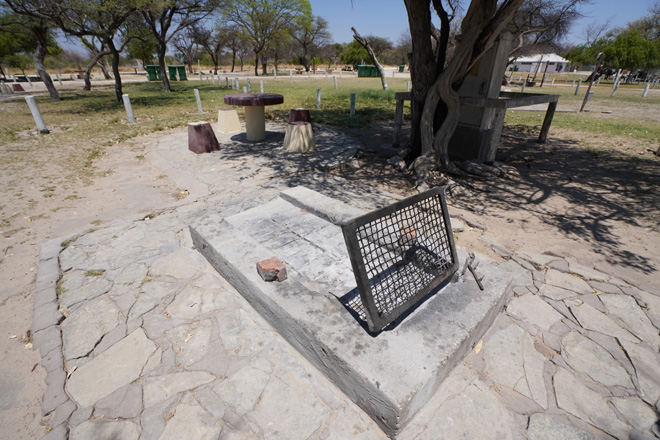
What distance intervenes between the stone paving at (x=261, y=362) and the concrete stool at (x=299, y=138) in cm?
420

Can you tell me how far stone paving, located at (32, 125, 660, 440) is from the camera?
71.5 inches

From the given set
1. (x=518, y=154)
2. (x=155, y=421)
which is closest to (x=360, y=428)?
(x=155, y=421)

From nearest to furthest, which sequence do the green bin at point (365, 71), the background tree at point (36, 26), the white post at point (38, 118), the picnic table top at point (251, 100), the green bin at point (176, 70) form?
the picnic table top at point (251, 100)
the white post at point (38, 118)
the background tree at point (36, 26)
the green bin at point (176, 70)
the green bin at point (365, 71)

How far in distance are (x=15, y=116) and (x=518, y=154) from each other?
15.8 meters

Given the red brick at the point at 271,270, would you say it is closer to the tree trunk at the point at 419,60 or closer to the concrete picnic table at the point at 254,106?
the tree trunk at the point at 419,60

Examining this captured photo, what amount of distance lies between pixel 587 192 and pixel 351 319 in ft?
17.8

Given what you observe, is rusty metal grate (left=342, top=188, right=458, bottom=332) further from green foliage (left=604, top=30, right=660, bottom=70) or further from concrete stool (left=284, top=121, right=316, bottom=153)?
green foliage (left=604, top=30, right=660, bottom=70)

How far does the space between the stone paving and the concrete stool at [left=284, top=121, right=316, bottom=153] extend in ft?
13.8

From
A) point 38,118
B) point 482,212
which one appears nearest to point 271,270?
point 482,212

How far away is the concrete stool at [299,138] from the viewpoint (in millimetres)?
6988

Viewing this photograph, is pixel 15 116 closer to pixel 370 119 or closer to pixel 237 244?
pixel 370 119

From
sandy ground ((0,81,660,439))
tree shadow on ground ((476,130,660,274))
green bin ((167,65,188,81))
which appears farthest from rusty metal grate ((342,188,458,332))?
green bin ((167,65,188,81))

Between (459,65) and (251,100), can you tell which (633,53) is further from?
(251,100)

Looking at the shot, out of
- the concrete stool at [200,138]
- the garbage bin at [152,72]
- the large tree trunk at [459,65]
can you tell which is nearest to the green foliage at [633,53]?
the large tree trunk at [459,65]
